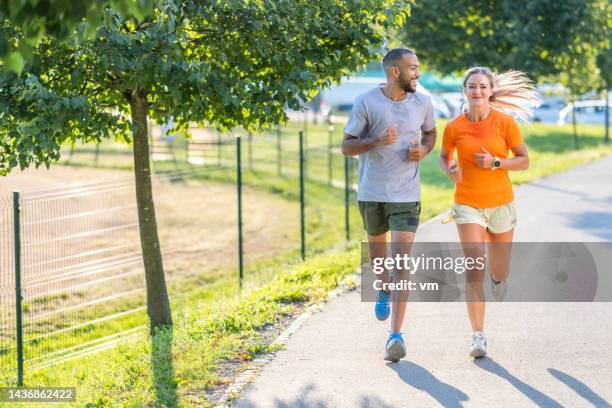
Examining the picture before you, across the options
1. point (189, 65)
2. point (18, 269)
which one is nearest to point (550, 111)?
point (18, 269)

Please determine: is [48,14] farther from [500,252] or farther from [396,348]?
[500,252]

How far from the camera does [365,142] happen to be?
6.49m

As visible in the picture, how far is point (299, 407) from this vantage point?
5746 millimetres

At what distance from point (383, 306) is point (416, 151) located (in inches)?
46.3

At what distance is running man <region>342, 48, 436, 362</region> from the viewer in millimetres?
6523

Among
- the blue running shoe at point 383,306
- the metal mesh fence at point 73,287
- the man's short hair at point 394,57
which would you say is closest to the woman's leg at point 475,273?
the blue running shoe at point 383,306

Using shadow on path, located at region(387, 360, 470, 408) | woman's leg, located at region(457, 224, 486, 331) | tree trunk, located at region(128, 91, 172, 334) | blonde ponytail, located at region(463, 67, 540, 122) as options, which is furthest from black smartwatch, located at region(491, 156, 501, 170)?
tree trunk, located at region(128, 91, 172, 334)

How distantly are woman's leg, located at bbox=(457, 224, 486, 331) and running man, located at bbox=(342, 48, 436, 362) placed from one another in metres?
0.34

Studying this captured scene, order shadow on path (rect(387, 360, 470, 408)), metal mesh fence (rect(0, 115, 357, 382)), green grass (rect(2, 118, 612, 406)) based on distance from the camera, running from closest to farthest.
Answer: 1. shadow on path (rect(387, 360, 470, 408))
2. green grass (rect(2, 118, 612, 406))
3. metal mesh fence (rect(0, 115, 357, 382))

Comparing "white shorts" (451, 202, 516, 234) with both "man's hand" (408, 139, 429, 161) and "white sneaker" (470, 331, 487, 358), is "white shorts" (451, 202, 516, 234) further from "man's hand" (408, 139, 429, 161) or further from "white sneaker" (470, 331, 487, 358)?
"white sneaker" (470, 331, 487, 358)

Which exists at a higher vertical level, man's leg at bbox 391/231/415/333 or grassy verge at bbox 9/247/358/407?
man's leg at bbox 391/231/415/333

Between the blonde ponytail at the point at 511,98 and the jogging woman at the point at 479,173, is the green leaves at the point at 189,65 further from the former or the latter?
the jogging woman at the point at 479,173

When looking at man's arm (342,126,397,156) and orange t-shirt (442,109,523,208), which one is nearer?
man's arm (342,126,397,156)

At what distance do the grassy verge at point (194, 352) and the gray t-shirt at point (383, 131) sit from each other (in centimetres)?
141
